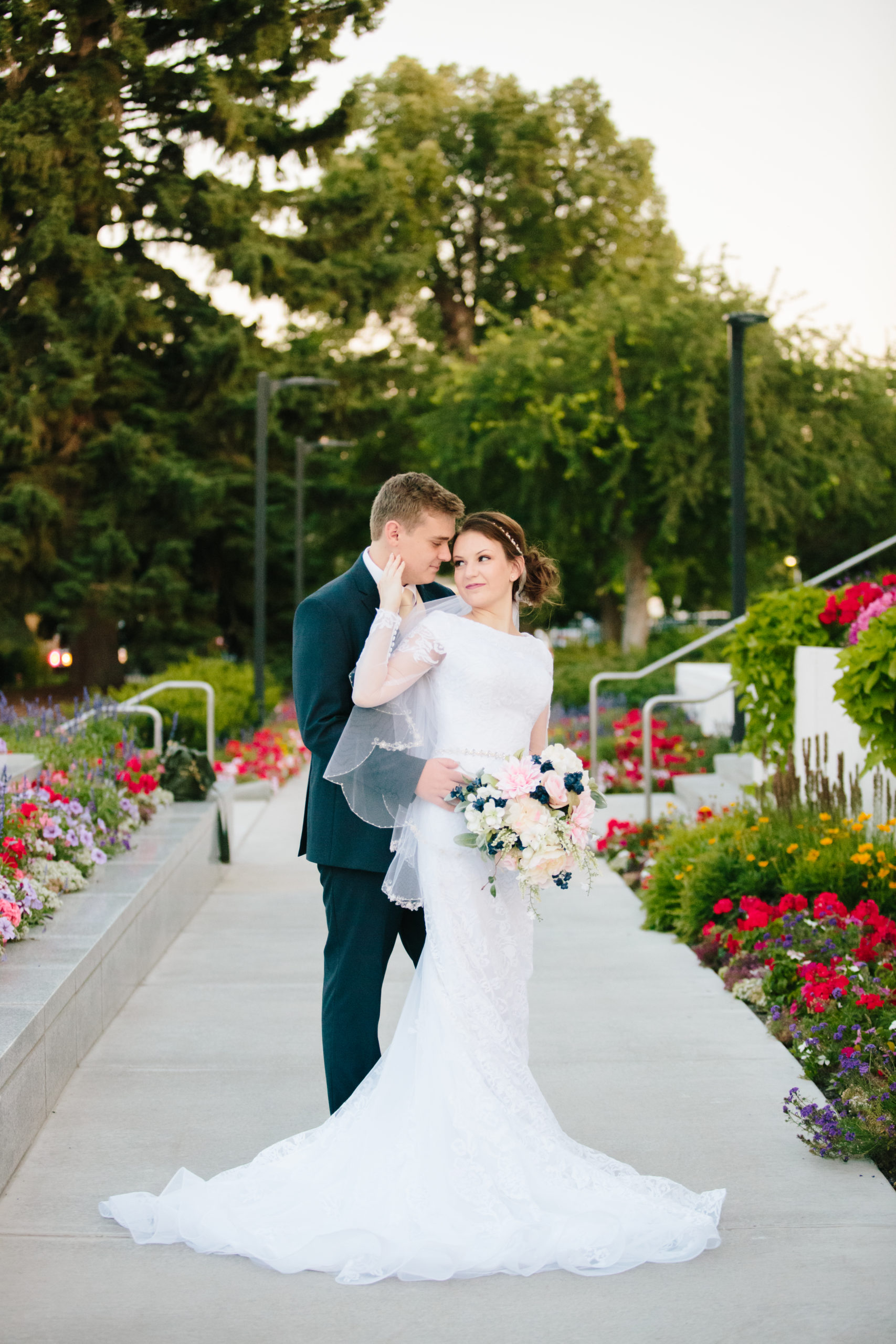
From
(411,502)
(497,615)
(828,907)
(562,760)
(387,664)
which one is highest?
(411,502)

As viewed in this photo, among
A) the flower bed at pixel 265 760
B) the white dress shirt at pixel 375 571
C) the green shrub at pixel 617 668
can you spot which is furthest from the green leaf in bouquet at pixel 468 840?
the green shrub at pixel 617 668

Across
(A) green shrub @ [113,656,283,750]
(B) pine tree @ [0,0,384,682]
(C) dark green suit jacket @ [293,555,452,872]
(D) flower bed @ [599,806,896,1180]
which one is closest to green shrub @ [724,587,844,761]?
(D) flower bed @ [599,806,896,1180]

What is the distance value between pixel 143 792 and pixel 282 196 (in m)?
22.4

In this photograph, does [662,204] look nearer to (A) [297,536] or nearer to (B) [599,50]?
(B) [599,50]

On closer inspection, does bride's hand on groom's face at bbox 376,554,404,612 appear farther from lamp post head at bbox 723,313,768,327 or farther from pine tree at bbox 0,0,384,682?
pine tree at bbox 0,0,384,682

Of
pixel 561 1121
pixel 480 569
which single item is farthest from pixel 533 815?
pixel 561 1121

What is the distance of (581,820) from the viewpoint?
3.55 meters

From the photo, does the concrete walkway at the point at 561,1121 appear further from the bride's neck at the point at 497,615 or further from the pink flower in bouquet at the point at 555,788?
the bride's neck at the point at 497,615

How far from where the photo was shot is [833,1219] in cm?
364

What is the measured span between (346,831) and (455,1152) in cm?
96

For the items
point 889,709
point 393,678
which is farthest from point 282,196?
point 393,678

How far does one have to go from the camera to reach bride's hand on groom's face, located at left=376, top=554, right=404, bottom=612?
3.62 m

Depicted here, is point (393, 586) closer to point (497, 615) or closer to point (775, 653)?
point (497, 615)

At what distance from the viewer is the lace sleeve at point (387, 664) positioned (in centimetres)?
358
